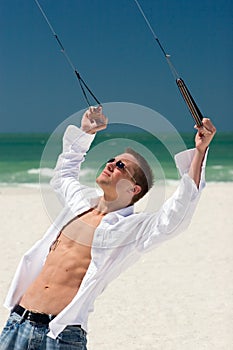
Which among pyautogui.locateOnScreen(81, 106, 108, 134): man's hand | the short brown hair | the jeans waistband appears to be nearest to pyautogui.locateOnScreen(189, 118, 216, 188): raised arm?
the short brown hair

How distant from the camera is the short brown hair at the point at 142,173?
8.41 ft

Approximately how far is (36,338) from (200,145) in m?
0.86

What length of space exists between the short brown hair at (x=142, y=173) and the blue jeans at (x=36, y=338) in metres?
0.52

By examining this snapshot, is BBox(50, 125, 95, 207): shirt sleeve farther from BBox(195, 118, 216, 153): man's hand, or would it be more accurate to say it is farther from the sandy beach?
the sandy beach

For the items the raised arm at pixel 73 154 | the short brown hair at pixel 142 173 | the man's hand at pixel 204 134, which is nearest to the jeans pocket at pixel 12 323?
the raised arm at pixel 73 154

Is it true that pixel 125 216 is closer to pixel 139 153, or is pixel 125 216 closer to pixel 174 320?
pixel 139 153

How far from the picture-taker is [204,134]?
2.28 m

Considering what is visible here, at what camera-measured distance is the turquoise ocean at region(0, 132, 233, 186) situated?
2.73 m

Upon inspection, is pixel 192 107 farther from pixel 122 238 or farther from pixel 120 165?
pixel 122 238

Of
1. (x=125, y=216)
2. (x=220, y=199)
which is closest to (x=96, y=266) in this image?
A: (x=125, y=216)

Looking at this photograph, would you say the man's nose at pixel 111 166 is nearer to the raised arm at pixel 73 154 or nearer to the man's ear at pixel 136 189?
the man's ear at pixel 136 189

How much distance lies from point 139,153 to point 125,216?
0.22 metres

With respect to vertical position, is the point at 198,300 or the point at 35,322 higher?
the point at 35,322

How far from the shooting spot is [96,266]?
2479 millimetres
